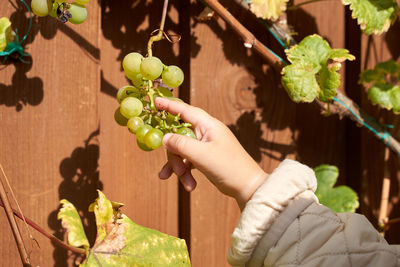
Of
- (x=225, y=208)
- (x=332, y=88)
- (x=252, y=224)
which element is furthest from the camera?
(x=225, y=208)

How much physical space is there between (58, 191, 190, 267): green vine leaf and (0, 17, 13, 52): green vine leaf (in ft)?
1.28

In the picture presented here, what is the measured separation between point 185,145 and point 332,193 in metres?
0.73

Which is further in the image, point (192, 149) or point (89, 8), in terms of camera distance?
point (89, 8)

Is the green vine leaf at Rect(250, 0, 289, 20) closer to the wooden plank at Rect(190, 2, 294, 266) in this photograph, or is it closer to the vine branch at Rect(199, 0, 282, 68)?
the vine branch at Rect(199, 0, 282, 68)

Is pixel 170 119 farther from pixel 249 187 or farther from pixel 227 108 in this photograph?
pixel 227 108

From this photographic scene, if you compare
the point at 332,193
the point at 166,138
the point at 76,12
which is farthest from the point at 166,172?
the point at 332,193

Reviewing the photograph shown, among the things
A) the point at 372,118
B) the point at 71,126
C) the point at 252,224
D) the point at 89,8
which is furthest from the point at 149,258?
the point at 372,118

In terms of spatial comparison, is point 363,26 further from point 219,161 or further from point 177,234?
point 177,234

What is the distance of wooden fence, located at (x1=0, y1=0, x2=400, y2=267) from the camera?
949mm

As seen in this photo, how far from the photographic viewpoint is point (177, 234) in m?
1.24

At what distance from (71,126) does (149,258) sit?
0.39 metres

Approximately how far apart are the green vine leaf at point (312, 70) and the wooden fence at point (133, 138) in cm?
19

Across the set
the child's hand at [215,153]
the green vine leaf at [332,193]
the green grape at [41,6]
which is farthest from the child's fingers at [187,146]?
the green vine leaf at [332,193]

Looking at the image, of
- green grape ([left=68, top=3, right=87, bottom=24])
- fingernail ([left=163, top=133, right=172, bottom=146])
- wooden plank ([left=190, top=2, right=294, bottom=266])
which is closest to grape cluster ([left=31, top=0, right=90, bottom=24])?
green grape ([left=68, top=3, right=87, bottom=24])
